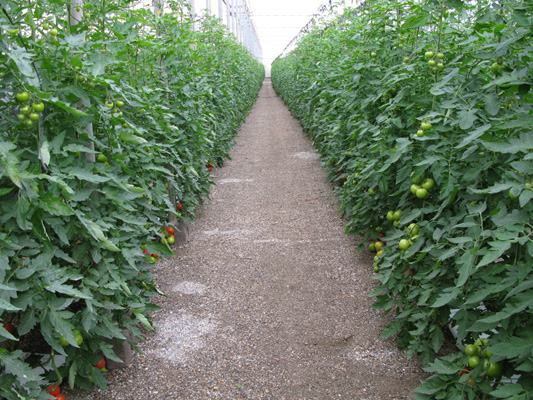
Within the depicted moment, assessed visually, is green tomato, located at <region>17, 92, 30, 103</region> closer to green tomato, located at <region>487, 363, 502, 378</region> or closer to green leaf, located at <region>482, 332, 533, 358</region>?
green leaf, located at <region>482, 332, 533, 358</region>

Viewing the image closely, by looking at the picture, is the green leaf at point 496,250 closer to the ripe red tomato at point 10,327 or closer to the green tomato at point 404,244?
the green tomato at point 404,244

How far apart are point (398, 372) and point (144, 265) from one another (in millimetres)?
1506

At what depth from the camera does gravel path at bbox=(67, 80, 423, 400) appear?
2.21 meters

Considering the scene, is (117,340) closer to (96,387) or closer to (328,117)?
(96,387)

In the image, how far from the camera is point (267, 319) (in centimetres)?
281

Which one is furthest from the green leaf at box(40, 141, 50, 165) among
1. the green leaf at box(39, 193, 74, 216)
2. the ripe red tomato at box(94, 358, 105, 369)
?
the ripe red tomato at box(94, 358, 105, 369)

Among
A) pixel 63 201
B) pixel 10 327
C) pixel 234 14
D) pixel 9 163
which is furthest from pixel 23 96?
pixel 234 14

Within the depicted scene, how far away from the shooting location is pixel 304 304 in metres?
2.97

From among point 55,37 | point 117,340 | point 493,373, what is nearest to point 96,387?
point 117,340

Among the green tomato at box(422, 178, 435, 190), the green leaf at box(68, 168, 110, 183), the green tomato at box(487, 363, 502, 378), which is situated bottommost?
the green tomato at box(487, 363, 502, 378)

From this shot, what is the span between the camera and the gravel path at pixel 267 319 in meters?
2.21

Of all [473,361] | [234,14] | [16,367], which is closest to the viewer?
[16,367]

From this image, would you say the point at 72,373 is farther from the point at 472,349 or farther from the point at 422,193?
the point at 422,193

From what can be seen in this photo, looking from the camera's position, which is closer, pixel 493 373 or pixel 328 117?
pixel 493 373
